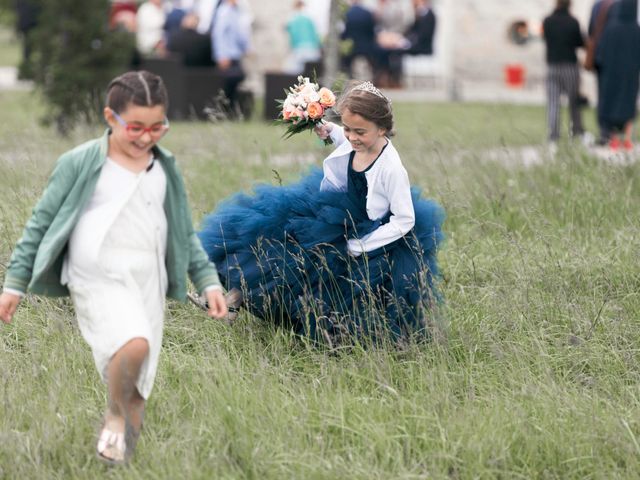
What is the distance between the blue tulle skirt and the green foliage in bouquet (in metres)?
8.61

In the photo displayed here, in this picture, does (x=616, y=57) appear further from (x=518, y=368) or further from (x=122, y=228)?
(x=122, y=228)

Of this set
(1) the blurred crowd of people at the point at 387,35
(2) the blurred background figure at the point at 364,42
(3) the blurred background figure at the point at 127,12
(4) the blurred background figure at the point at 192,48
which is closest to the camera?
(4) the blurred background figure at the point at 192,48

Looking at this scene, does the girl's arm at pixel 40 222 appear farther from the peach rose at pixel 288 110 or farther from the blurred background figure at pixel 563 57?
the blurred background figure at pixel 563 57

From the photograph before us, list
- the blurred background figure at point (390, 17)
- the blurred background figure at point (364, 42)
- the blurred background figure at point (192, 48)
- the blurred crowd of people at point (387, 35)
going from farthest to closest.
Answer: the blurred background figure at point (390, 17) → the blurred crowd of people at point (387, 35) → the blurred background figure at point (364, 42) → the blurred background figure at point (192, 48)

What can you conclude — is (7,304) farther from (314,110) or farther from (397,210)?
(314,110)

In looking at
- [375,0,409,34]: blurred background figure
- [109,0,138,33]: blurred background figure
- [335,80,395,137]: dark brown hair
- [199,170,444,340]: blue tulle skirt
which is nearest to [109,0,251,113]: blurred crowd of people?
[109,0,138,33]: blurred background figure

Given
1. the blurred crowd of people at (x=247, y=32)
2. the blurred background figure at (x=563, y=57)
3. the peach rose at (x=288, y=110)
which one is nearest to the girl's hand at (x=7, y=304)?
the peach rose at (x=288, y=110)

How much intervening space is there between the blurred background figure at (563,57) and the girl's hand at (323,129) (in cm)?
879

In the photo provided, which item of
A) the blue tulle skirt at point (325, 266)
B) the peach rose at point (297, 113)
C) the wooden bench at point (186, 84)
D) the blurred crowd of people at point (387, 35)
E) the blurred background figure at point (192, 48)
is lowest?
the blurred crowd of people at point (387, 35)

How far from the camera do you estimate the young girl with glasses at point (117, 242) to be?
4152 mm

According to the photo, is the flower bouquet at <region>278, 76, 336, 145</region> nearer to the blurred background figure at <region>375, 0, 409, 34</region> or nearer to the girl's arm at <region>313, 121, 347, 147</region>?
the girl's arm at <region>313, 121, 347, 147</region>

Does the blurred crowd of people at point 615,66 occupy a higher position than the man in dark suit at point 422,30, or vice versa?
the blurred crowd of people at point 615,66

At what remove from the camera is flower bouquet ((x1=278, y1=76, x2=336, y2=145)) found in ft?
18.9

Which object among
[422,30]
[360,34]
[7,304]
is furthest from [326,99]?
[422,30]
